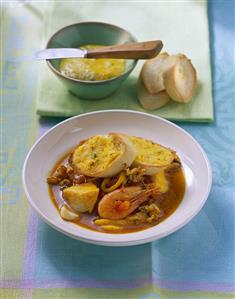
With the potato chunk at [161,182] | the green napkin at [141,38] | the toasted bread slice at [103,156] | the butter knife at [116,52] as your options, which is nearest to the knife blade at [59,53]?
the butter knife at [116,52]

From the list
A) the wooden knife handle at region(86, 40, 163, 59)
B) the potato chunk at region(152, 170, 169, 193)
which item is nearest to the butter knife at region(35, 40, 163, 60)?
the wooden knife handle at region(86, 40, 163, 59)

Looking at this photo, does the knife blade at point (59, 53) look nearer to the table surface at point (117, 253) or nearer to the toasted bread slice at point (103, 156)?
the table surface at point (117, 253)

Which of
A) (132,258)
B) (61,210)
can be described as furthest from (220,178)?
(61,210)

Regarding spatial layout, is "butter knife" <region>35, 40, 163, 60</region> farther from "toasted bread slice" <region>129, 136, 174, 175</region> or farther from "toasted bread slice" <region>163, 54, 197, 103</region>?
"toasted bread slice" <region>129, 136, 174, 175</region>

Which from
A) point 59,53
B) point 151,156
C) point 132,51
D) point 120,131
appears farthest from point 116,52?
point 151,156

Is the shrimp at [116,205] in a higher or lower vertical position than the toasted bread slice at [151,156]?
lower

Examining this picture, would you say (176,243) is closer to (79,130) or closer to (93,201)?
(93,201)
